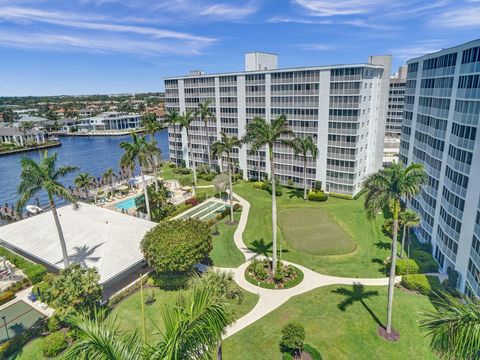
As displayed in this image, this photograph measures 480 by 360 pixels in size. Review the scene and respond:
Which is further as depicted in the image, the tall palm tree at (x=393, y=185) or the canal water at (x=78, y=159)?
the canal water at (x=78, y=159)

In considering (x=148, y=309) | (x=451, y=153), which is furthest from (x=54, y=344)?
(x=451, y=153)

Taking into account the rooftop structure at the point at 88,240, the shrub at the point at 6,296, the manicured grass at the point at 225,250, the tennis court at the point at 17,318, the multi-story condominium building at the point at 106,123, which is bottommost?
the tennis court at the point at 17,318

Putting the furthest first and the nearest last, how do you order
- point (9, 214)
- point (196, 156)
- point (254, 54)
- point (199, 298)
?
point (196, 156) → point (254, 54) → point (9, 214) → point (199, 298)

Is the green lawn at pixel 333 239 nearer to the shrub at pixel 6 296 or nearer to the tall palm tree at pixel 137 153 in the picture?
the tall palm tree at pixel 137 153

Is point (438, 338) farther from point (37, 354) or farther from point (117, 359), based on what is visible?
point (37, 354)

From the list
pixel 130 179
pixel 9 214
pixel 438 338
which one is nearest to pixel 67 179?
pixel 130 179

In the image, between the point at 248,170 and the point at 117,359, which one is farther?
the point at 248,170

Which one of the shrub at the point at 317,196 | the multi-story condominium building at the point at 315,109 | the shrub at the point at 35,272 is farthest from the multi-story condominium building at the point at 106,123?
the shrub at the point at 35,272

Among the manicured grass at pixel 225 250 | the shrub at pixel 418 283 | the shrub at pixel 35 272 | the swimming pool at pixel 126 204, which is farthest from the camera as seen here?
the swimming pool at pixel 126 204
